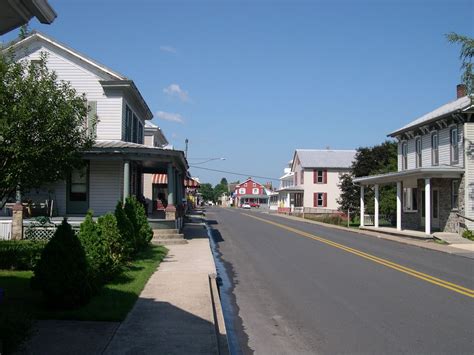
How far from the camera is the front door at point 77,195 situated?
2280 centimetres

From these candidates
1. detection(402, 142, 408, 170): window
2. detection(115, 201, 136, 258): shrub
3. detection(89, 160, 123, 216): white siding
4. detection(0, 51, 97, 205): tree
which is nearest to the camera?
detection(0, 51, 97, 205): tree

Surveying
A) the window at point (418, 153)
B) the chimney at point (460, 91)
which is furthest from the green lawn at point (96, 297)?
the chimney at point (460, 91)

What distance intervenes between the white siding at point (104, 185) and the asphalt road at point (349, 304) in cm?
766

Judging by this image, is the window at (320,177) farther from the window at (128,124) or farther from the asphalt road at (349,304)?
the asphalt road at (349,304)

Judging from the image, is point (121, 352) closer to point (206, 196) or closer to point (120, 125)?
point (120, 125)

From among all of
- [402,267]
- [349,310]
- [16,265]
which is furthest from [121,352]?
[402,267]

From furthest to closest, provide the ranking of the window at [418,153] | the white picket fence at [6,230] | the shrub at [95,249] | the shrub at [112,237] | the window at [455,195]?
A: the window at [418,153] → the window at [455,195] → the white picket fence at [6,230] → the shrub at [112,237] → the shrub at [95,249]

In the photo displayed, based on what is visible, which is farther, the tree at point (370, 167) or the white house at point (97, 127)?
the tree at point (370, 167)

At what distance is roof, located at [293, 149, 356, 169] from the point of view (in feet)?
215

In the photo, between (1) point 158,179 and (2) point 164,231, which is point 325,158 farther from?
(2) point 164,231

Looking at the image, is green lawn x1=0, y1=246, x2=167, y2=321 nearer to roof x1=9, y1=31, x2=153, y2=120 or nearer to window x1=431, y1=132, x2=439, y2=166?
roof x1=9, y1=31, x2=153, y2=120

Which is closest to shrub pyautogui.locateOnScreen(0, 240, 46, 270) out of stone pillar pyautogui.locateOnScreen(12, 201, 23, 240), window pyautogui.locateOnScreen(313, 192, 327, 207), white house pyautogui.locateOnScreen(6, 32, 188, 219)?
stone pillar pyautogui.locateOnScreen(12, 201, 23, 240)

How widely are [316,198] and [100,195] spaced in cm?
4571

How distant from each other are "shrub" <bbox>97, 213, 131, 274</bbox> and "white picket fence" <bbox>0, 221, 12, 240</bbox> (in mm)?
8474
